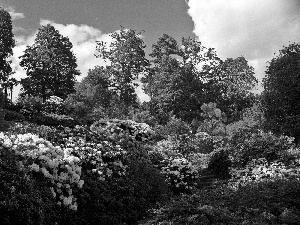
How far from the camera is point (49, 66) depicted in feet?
128

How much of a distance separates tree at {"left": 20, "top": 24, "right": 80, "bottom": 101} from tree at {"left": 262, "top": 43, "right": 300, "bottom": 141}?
23416mm

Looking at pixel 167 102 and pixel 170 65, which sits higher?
pixel 170 65

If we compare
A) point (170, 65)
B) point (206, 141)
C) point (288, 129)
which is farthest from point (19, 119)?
point (170, 65)

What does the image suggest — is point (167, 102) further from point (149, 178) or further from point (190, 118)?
point (149, 178)

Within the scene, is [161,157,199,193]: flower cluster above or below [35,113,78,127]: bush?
below

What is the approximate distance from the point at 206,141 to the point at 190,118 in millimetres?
18763

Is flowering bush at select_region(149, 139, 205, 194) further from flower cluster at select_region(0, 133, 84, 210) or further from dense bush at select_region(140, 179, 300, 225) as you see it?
flower cluster at select_region(0, 133, 84, 210)

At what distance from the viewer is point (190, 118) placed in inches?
1519

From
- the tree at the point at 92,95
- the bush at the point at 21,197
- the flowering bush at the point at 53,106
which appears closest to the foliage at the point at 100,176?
the bush at the point at 21,197

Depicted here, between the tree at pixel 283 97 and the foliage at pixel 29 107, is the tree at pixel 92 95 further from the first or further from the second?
the tree at pixel 283 97

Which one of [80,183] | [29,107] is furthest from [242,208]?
[29,107]

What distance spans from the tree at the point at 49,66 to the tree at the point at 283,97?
76.8ft

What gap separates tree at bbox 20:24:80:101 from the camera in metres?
37.2

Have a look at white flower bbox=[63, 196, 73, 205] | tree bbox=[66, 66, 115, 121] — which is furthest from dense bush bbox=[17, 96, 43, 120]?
white flower bbox=[63, 196, 73, 205]
